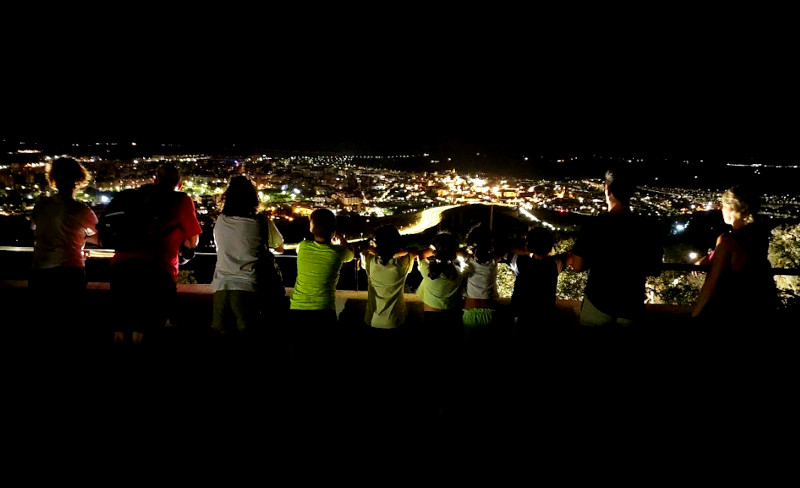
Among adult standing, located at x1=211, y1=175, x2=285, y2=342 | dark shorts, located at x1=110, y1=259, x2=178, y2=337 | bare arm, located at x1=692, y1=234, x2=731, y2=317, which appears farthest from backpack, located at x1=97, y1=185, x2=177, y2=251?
bare arm, located at x1=692, y1=234, x2=731, y2=317

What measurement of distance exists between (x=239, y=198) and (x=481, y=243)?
70.7 inches

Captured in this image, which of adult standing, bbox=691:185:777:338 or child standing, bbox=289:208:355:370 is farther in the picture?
child standing, bbox=289:208:355:370

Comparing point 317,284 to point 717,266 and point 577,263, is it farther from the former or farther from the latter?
point 717,266

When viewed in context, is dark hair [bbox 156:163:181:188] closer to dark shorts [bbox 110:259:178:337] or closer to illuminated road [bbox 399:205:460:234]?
dark shorts [bbox 110:259:178:337]

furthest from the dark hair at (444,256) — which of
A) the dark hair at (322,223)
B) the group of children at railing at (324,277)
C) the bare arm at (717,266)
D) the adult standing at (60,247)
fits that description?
the adult standing at (60,247)

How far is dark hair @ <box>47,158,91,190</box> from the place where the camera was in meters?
2.83

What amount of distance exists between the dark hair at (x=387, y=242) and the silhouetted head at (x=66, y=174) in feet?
7.43

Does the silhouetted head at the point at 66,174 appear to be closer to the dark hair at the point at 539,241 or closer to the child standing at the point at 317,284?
the child standing at the point at 317,284

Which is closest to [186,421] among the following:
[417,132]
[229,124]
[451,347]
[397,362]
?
[397,362]

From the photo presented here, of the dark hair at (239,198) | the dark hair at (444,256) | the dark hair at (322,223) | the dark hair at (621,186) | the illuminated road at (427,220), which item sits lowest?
the illuminated road at (427,220)

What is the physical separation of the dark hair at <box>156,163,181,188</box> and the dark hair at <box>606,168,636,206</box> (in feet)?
9.83

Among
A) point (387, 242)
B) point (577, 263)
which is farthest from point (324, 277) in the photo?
point (577, 263)

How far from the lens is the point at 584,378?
2809mm

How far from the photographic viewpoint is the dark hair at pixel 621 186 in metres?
2.47
